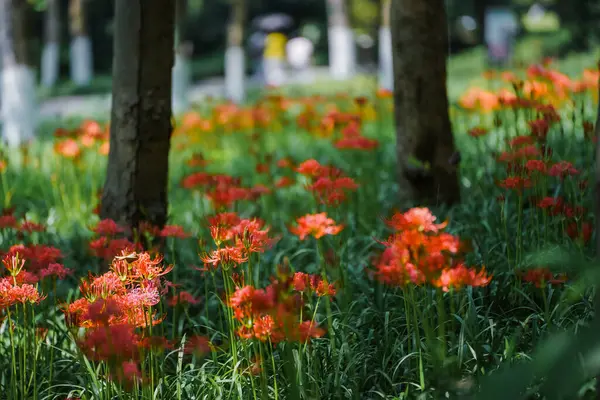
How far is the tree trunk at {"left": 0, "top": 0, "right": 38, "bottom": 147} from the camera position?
8.63 metres

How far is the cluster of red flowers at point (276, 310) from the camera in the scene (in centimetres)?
171

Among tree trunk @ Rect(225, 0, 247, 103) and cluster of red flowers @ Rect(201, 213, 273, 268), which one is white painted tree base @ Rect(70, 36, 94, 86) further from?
cluster of red flowers @ Rect(201, 213, 273, 268)

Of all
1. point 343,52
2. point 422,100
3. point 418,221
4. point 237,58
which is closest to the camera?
point 418,221

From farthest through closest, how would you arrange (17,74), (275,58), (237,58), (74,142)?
A: (275,58) → (237,58) → (17,74) → (74,142)

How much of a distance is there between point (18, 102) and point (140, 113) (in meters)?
6.13

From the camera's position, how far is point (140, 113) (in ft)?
11.8

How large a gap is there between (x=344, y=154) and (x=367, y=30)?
2710 centimetres

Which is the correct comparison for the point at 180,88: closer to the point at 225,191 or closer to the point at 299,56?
the point at 225,191

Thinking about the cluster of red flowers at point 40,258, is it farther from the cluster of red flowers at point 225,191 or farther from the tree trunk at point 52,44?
the tree trunk at point 52,44

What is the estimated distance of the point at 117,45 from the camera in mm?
3619

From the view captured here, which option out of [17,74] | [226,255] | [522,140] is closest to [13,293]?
[226,255]

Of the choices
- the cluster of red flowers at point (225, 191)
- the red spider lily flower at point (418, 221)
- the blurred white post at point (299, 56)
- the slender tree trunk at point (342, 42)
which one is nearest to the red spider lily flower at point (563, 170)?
the red spider lily flower at point (418, 221)

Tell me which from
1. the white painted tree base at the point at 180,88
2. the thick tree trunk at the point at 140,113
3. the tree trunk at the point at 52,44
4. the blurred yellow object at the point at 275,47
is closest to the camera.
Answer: the thick tree trunk at the point at 140,113

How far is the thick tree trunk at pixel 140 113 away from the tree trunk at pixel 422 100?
1244 mm
